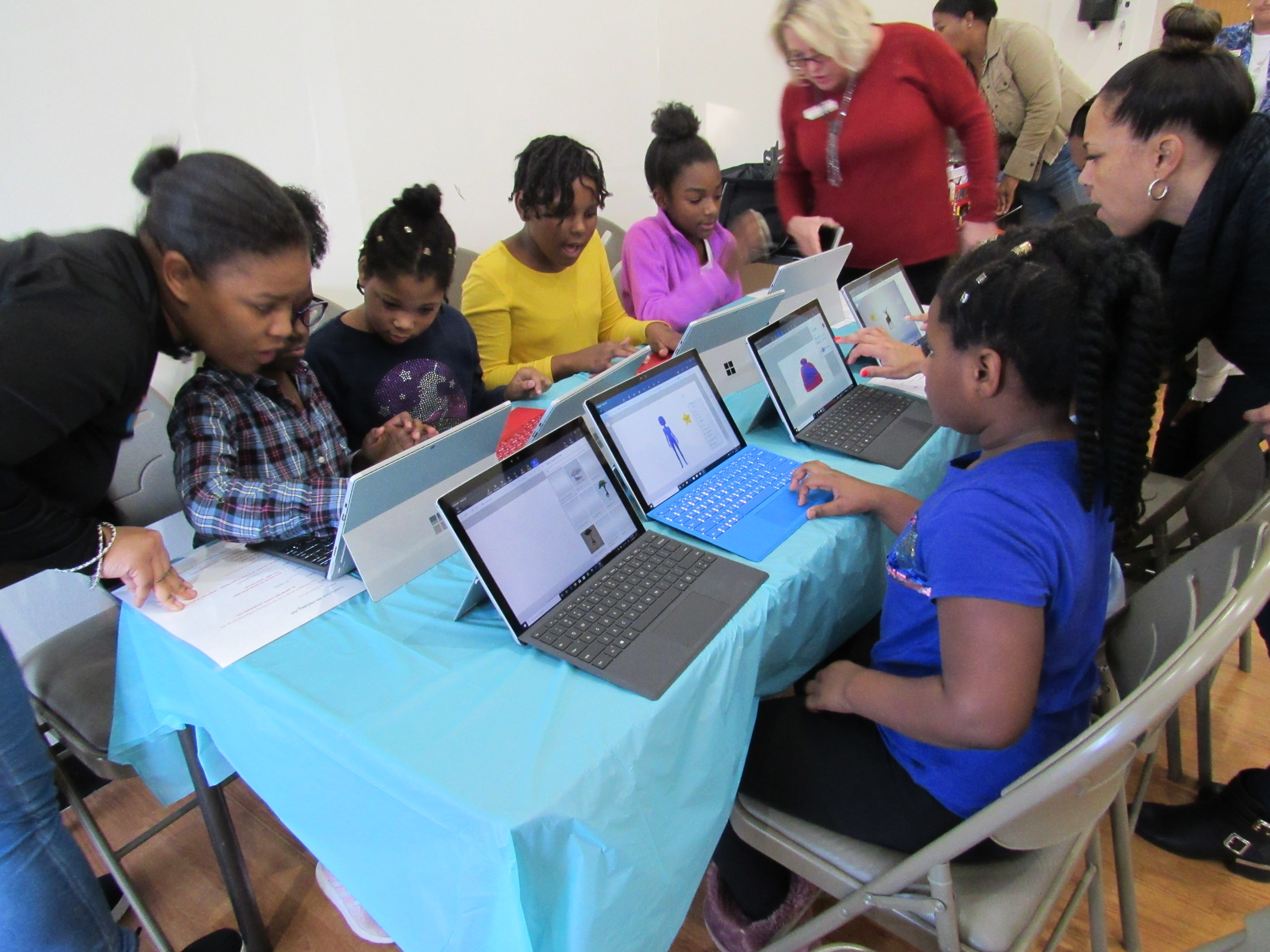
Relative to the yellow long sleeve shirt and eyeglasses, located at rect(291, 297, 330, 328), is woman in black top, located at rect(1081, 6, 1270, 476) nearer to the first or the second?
the yellow long sleeve shirt

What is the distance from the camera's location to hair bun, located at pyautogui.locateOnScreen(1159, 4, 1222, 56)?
50.5 inches

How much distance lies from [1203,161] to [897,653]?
111cm

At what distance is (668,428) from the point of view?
46.5 inches

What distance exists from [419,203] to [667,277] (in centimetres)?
93

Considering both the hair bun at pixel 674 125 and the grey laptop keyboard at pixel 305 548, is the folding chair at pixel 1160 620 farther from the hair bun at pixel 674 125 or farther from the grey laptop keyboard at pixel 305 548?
the hair bun at pixel 674 125

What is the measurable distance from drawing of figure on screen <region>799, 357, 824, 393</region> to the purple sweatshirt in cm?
79

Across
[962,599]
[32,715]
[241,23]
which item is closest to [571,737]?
[962,599]

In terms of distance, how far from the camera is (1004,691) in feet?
2.40

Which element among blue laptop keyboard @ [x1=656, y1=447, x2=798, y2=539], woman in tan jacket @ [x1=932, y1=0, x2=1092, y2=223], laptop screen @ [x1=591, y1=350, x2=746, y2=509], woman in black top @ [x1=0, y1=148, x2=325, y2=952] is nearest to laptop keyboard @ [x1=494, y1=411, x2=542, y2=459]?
laptop screen @ [x1=591, y1=350, x2=746, y2=509]

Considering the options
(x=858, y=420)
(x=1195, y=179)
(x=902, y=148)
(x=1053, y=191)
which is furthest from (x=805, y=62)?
(x=1053, y=191)

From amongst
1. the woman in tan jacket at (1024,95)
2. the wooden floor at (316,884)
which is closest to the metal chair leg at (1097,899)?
the wooden floor at (316,884)

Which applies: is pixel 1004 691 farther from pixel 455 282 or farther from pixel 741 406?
pixel 455 282

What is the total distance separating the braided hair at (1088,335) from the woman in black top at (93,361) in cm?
90

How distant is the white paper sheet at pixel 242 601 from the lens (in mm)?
889
